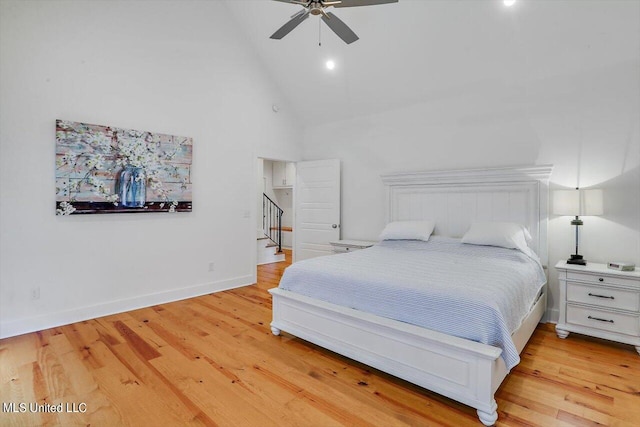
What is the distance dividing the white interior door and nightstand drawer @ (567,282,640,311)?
10.2 ft

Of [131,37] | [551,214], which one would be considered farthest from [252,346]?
[131,37]

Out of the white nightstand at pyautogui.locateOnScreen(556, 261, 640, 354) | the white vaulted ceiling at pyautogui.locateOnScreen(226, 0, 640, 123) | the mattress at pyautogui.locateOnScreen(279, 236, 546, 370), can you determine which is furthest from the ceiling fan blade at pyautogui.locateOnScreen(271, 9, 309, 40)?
the white nightstand at pyautogui.locateOnScreen(556, 261, 640, 354)

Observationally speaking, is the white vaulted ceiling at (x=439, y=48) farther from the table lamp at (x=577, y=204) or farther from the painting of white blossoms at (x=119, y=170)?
the painting of white blossoms at (x=119, y=170)

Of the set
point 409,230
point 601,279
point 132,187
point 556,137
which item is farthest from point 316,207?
point 601,279

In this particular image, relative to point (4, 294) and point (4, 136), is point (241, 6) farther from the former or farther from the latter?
point (4, 294)

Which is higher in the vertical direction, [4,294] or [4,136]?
[4,136]

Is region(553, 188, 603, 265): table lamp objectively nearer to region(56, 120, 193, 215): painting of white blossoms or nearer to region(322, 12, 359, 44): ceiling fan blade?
region(322, 12, 359, 44): ceiling fan blade

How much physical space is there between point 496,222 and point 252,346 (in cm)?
290

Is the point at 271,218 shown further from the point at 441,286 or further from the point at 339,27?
the point at 441,286

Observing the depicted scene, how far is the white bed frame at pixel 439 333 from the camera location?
194 cm

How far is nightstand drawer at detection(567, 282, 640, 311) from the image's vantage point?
9.07 ft

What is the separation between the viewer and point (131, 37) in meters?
3.79

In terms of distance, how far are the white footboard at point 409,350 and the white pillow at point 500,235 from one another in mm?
1605

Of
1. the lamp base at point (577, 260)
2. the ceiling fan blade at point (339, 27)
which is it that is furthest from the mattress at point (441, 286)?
the ceiling fan blade at point (339, 27)
